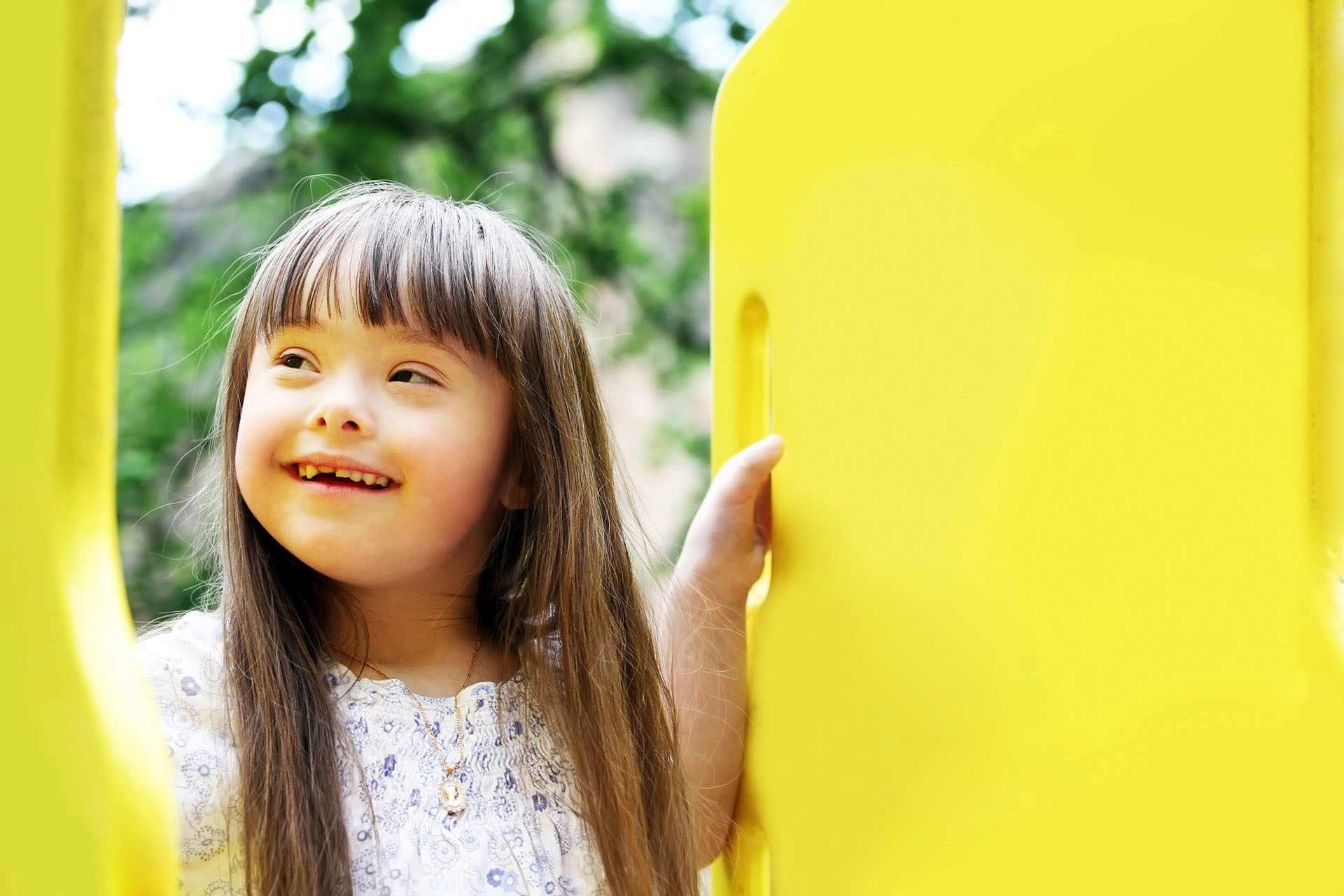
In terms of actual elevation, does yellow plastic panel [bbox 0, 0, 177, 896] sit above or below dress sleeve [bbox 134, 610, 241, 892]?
above

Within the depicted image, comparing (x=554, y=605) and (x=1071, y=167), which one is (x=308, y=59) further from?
(x=1071, y=167)

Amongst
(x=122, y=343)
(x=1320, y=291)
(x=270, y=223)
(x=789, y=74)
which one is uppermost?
(x=789, y=74)

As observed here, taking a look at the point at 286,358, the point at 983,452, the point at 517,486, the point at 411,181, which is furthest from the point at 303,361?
the point at 411,181

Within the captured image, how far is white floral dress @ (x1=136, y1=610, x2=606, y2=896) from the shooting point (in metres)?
0.85

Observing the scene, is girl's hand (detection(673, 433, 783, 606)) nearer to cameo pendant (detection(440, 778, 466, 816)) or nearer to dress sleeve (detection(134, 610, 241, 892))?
cameo pendant (detection(440, 778, 466, 816))

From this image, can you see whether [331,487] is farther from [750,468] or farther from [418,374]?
[750,468]

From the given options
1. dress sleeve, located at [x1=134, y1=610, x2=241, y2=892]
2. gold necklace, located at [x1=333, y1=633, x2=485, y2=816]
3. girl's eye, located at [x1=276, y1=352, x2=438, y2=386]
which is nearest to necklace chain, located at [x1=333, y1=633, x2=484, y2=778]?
gold necklace, located at [x1=333, y1=633, x2=485, y2=816]

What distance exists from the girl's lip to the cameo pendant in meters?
0.22

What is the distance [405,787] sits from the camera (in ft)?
3.00

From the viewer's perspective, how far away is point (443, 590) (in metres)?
1.03

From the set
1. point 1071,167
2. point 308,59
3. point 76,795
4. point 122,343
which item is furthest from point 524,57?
point 76,795

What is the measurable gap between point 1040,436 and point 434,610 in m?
0.50

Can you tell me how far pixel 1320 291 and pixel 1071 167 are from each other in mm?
184

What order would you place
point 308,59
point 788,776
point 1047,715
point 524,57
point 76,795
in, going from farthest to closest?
point 524,57
point 308,59
point 788,776
point 1047,715
point 76,795
